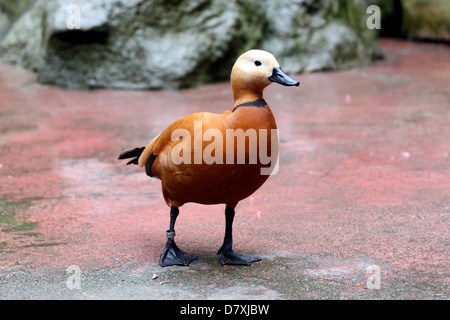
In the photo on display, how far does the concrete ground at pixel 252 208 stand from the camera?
345 centimetres

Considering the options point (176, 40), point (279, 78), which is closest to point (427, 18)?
point (176, 40)

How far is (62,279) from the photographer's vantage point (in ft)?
11.5

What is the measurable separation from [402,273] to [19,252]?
7.97ft

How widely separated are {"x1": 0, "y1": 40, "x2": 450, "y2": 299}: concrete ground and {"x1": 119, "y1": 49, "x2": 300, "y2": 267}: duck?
55cm

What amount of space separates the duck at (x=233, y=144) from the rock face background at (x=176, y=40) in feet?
19.6

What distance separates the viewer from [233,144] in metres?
3.32

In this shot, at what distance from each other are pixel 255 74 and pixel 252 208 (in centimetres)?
167

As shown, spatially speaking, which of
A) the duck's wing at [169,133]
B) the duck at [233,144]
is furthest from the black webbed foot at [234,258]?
the duck's wing at [169,133]

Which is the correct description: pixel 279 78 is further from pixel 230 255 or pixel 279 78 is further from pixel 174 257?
pixel 174 257

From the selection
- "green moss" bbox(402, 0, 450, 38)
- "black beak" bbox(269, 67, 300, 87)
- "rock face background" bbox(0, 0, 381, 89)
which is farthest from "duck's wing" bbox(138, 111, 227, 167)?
"green moss" bbox(402, 0, 450, 38)

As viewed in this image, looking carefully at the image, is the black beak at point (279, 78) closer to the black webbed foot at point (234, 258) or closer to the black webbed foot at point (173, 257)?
the black webbed foot at point (234, 258)

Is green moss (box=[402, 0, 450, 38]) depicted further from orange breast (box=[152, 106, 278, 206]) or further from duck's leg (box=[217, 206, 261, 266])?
orange breast (box=[152, 106, 278, 206])

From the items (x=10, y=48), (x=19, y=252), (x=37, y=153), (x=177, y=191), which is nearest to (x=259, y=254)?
(x=177, y=191)
